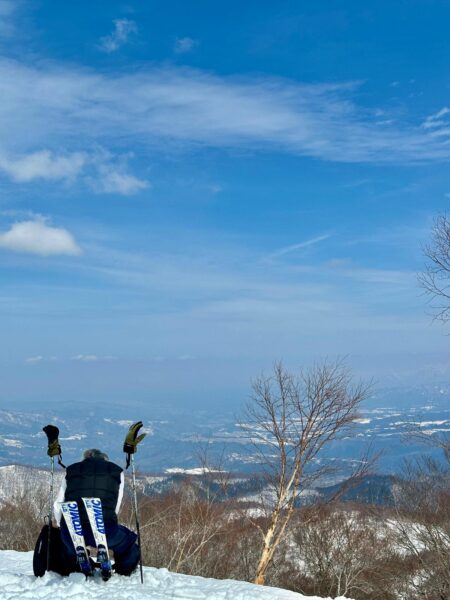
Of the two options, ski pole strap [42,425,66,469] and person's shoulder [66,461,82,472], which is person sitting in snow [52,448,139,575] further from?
ski pole strap [42,425,66,469]

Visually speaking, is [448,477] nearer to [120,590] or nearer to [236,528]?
[236,528]

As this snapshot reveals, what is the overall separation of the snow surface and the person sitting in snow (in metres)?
0.41

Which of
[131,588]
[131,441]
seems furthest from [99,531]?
[131,441]

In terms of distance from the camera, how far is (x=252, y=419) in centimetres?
2000

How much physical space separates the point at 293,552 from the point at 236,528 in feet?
22.8

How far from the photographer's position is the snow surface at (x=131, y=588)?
847cm

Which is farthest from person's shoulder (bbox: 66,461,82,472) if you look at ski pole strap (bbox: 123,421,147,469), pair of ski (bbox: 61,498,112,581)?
ski pole strap (bbox: 123,421,147,469)

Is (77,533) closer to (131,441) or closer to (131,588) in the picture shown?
(131,588)

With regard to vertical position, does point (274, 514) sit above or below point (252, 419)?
below

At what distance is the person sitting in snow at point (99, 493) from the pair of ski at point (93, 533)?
0.10m

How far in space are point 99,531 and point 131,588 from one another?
938 mm

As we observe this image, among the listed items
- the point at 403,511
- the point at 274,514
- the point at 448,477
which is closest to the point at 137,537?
the point at 274,514

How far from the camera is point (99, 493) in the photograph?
9359 millimetres

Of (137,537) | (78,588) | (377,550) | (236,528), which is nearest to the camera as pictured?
(78,588)
